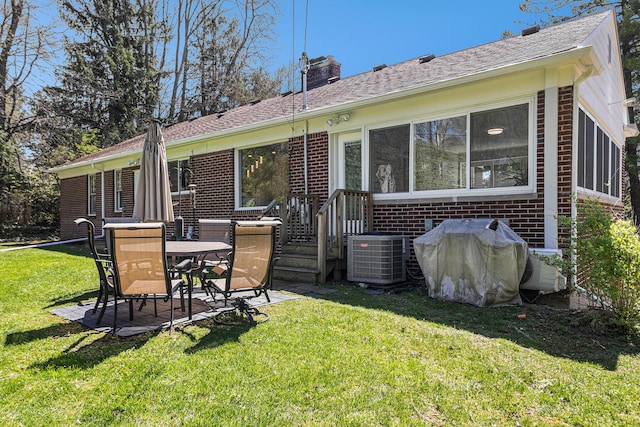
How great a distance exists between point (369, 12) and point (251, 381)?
12152mm

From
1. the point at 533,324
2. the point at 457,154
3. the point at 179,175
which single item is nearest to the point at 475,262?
the point at 533,324

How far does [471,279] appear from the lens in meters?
5.14

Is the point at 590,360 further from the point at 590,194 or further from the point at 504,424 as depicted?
the point at 590,194

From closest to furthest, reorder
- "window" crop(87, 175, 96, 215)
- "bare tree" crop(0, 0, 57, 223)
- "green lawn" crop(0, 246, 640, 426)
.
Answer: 1. "green lawn" crop(0, 246, 640, 426)
2. "window" crop(87, 175, 96, 215)
3. "bare tree" crop(0, 0, 57, 223)

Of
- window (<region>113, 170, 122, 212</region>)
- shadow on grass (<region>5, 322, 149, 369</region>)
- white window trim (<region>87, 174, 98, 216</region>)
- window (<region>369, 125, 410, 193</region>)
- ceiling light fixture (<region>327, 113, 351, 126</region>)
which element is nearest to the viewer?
shadow on grass (<region>5, 322, 149, 369</region>)

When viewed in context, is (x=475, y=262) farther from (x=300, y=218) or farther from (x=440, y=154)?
(x=300, y=218)

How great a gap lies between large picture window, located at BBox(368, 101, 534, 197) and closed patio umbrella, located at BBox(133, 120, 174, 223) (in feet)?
11.6

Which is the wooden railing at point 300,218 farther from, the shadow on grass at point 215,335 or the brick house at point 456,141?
the shadow on grass at point 215,335

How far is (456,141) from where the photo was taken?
6.53 metres

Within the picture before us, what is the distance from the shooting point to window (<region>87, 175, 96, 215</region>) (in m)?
15.3

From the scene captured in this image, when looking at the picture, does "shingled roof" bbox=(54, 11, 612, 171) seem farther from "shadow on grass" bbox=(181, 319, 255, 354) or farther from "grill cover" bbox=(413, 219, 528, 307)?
"shadow on grass" bbox=(181, 319, 255, 354)

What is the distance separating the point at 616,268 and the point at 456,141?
318 centimetres

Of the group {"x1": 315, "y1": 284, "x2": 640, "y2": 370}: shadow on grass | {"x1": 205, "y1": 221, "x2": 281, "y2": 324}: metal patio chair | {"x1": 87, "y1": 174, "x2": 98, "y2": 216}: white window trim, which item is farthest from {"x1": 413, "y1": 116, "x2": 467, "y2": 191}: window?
{"x1": 87, "y1": 174, "x2": 98, "y2": 216}: white window trim

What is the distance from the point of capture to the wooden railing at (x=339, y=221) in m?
6.56
